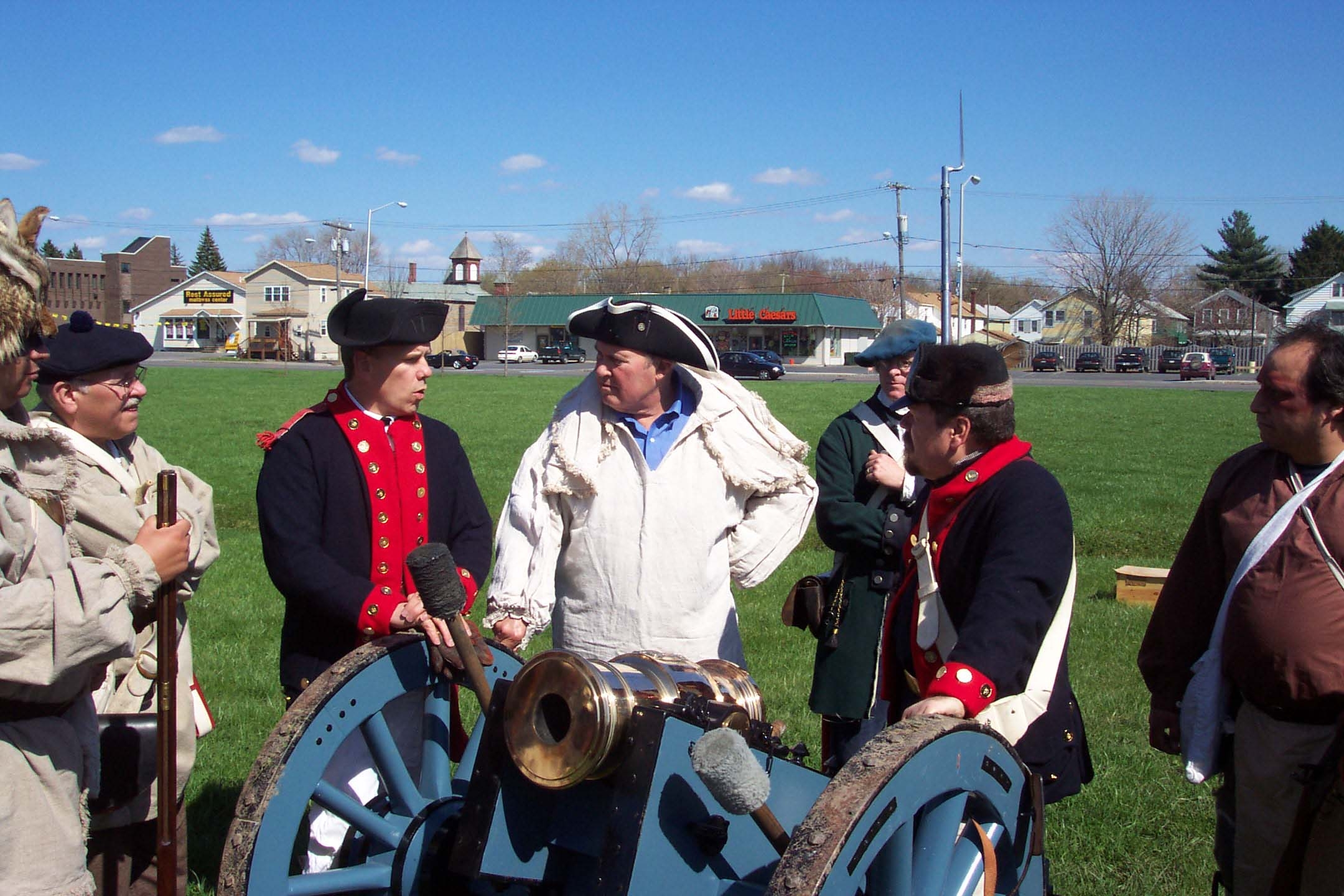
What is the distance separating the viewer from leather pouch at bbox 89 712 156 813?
9.43ft

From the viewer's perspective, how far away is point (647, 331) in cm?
342

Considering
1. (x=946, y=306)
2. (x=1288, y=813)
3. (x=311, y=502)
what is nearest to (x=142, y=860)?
(x=311, y=502)

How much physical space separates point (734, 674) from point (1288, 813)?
1320 millimetres

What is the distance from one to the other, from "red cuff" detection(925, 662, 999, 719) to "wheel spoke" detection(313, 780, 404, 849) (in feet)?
4.02

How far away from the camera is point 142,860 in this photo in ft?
11.1

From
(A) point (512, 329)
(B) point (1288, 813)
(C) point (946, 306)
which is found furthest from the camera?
(A) point (512, 329)

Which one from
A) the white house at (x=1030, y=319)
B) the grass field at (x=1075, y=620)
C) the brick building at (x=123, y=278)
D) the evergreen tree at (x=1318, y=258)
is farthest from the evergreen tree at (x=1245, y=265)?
the brick building at (x=123, y=278)

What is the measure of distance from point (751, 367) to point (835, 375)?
262 inches

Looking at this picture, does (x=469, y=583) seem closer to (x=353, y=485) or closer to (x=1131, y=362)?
(x=353, y=485)

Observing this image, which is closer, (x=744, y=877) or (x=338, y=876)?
(x=744, y=877)

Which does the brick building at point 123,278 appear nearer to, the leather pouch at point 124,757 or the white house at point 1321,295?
the white house at point 1321,295

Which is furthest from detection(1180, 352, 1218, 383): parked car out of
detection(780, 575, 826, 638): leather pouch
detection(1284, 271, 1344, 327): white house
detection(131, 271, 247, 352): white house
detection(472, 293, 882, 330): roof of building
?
detection(131, 271, 247, 352): white house

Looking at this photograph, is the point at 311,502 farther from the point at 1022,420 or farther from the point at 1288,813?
the point at 1022,420

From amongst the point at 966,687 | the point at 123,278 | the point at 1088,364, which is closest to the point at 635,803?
the point at 966,687
